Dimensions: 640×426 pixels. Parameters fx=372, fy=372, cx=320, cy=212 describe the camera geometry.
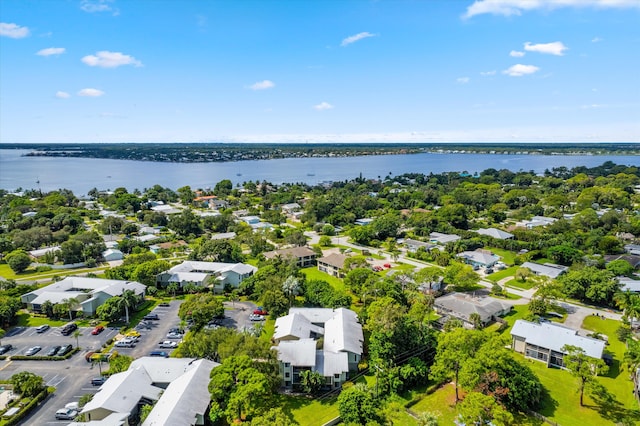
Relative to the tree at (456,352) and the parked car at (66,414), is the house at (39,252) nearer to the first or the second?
the parked car at (66,414)

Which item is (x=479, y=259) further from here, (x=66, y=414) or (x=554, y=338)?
(x=66, y=414)

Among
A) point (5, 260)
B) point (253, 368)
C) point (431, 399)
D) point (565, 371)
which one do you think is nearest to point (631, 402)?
point (565, 371)

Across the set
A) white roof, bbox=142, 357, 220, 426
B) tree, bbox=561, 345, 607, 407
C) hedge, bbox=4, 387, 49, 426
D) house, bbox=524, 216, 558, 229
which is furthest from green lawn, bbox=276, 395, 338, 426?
house, bbox=524, 216, 558, 229

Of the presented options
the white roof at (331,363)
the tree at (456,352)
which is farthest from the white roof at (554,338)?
the white roof at (331,363)

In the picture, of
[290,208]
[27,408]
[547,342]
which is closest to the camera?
[27,408]

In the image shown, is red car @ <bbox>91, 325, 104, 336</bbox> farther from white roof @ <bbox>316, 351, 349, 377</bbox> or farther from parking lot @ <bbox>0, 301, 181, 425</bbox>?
white roof @ <bbox>316, 351, 349, 377</bbox>

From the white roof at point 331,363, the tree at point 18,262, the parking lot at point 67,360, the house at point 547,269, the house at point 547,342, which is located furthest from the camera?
the tree at point 18,262

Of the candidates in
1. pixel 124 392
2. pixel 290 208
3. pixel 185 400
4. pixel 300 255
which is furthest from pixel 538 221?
pixel 124 392

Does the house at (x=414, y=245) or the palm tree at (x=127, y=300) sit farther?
the house at (x=414, y=245)
